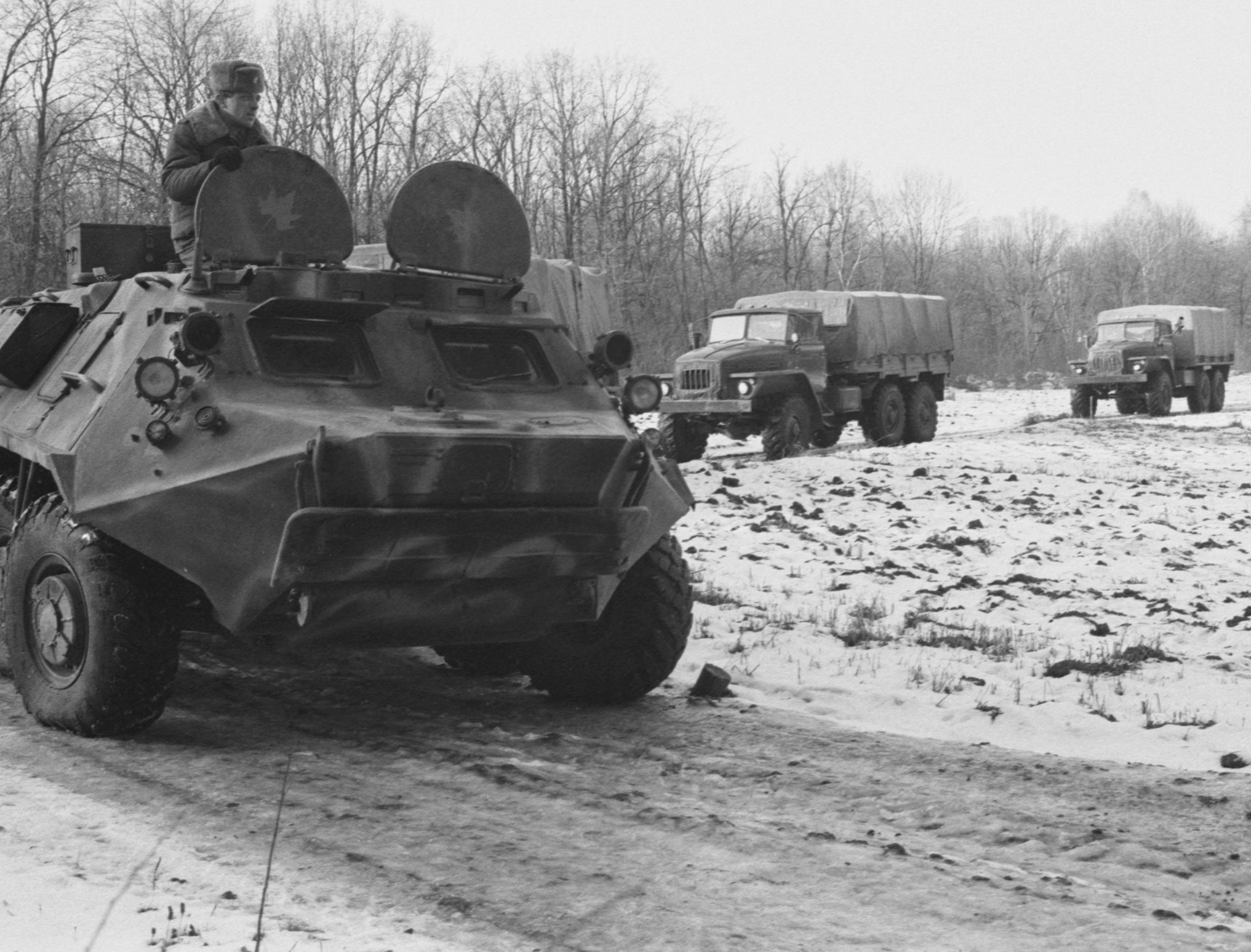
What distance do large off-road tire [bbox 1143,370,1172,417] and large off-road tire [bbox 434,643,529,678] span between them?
27585 mm

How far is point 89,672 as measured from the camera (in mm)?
6086

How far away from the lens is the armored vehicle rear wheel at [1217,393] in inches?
1407

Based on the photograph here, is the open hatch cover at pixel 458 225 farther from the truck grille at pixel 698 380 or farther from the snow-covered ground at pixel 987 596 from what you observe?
the truck grille at pixel 698 380

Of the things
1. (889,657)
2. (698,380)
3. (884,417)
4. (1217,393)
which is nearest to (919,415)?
(884,417)

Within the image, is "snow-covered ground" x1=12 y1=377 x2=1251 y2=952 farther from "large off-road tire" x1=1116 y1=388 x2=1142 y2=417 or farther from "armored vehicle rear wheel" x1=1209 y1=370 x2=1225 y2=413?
"armored vehicle rear wheel" x1=1209 y1=370 x2=1225 y2=413

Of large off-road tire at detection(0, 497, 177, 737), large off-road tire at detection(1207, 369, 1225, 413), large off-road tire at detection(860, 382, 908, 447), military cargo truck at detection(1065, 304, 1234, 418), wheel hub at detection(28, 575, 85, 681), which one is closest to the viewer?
large off-road tire at detection(0, 497, 177, 737)

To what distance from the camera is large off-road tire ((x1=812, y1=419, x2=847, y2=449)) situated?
23.5m

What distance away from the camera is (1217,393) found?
1416 inches

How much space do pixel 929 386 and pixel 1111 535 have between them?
13904 millimetres

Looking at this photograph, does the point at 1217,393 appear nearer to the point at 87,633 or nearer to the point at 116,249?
the point at 116,249

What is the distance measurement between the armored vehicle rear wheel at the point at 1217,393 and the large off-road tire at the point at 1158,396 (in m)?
2.83

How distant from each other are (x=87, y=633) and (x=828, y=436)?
18.3 meters

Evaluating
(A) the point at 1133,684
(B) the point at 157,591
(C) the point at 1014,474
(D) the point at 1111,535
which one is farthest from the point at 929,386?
(B) the point at 157,591

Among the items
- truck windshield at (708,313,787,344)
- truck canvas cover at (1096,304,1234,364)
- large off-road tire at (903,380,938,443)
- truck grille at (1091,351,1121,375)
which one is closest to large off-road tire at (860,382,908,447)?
large off-road tire at (903,380,938,443)
